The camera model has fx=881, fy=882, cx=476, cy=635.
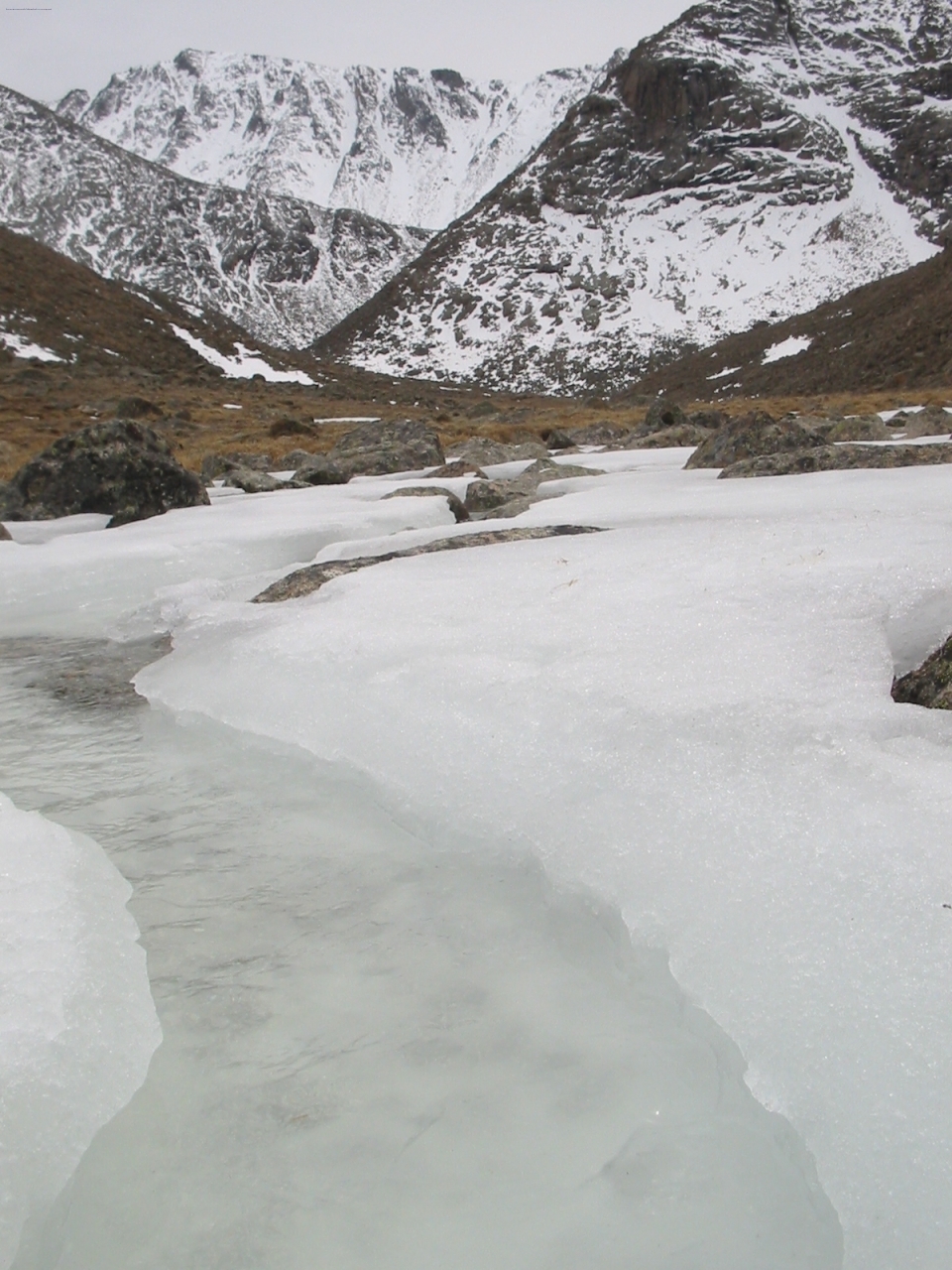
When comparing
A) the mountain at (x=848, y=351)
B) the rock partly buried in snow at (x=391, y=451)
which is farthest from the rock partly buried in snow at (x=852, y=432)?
the mountain at (x=848, y=351)

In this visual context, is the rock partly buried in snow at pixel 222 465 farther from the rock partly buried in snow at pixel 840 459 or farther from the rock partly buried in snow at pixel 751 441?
the rock partly buried in snow at pixel 840 459

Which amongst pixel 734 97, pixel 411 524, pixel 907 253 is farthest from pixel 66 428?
pixel 734 97

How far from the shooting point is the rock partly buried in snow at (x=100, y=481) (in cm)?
903

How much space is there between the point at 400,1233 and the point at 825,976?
81cm

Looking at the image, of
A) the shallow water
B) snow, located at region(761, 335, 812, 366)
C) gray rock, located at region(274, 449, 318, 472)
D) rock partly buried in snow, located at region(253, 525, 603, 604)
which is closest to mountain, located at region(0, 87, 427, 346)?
snow, located at region(761, 335, 812, 366)

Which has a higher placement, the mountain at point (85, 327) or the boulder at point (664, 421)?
the mountain at point (85, 327)

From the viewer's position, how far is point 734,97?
A: 96.4 metres

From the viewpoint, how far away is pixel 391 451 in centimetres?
1316

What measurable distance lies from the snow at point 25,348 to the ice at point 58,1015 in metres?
45.3

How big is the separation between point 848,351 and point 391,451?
4131 centimetres

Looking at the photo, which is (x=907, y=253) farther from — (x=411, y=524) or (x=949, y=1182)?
(x=949, y=1182)

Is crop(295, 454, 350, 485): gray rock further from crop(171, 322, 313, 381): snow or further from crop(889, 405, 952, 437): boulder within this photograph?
crop(171, 322, 313, 381): snow

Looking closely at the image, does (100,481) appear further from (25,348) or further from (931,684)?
(25,348)

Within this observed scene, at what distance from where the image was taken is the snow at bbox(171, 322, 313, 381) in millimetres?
55062
